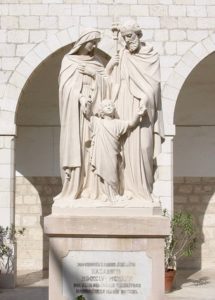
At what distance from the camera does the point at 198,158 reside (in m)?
12.2

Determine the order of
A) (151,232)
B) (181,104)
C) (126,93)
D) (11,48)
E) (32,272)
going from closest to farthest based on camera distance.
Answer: (151,232) < (126,93) < (11,48) < (32,272) < (181,104)

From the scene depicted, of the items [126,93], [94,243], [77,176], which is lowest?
[94,243]

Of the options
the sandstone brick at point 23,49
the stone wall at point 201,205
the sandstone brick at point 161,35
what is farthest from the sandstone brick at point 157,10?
the stone wall at point 201,205

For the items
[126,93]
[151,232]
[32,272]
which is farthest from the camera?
[32,272]

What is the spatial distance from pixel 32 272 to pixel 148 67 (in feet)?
22.9

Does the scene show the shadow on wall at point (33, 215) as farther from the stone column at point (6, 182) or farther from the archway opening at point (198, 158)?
the archway opening at point (198, 158)

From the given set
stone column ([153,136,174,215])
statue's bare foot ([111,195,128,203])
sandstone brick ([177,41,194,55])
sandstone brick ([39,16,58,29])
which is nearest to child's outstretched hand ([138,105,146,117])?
statue's bare foot ([111,195,128,203])

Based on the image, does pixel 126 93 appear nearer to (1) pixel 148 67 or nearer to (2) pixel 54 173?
(1) pixel 148 67

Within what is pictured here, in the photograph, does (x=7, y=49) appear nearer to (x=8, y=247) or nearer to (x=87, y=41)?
(x=8, y=247)

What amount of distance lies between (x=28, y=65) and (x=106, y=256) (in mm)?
5501

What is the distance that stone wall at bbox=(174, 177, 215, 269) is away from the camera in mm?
12062

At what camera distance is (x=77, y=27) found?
9961 mm

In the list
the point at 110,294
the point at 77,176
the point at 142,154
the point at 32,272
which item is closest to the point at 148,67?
the point at 142,154

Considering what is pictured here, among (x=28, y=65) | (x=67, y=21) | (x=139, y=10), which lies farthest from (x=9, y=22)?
(x=139, y=10)
